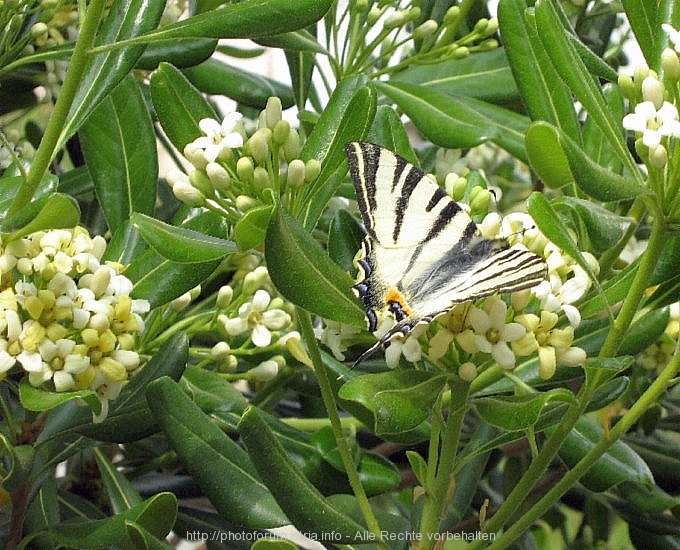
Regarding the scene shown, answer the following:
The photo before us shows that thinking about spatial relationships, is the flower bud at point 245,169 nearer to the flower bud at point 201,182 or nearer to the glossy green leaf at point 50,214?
the flower bud at point 201,182

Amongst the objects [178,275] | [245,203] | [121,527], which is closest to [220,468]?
[121,527]

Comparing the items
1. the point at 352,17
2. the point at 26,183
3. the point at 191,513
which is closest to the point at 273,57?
the point at 352,17

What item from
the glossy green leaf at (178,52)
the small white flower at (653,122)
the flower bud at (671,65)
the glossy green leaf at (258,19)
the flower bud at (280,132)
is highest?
the glossy green leaf at (258,19)

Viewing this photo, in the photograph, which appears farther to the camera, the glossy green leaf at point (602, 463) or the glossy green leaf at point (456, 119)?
the glossy green leaf at point (456, 119)

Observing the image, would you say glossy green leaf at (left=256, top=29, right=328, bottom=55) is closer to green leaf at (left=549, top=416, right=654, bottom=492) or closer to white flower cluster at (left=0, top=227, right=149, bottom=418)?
white flower cluster at (left=0, top=227, right=149, bottom=418)

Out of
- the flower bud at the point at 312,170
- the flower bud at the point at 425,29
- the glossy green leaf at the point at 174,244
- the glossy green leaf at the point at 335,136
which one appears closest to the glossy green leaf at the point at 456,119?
the flower bud at the point at 425,29

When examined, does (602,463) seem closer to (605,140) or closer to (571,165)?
(605,140)

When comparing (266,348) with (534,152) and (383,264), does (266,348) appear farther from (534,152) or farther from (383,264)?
(534,152)
